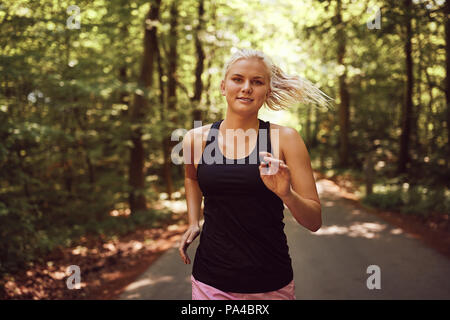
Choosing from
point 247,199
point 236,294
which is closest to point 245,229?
point 247,199

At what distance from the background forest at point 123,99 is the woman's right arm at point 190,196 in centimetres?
153

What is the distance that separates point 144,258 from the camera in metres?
9.22

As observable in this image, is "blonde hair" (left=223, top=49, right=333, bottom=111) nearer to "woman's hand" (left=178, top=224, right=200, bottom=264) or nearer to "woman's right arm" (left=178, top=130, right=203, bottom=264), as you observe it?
"woman's right arm" (left=178, top=130, right=203, bottom=264)

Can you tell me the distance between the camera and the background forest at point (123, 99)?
7.50 metres

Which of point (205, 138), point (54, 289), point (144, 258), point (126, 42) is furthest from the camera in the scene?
point (126, 42)

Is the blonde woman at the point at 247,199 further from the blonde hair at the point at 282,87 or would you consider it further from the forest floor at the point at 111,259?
the forest floor at the point at 111,259

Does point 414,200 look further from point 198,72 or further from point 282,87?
point 282,87

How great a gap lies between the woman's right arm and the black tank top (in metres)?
0.22

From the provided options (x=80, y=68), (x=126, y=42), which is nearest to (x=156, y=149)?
(x=126, y=42)

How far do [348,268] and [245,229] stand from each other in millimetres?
5657


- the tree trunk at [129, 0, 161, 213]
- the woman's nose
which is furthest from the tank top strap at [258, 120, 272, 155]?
the tree trunk at [129, 0, 161, 213]

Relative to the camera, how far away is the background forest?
7.50 m

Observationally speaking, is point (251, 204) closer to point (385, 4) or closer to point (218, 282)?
point (218, 282)

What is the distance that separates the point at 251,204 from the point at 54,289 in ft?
18.7
